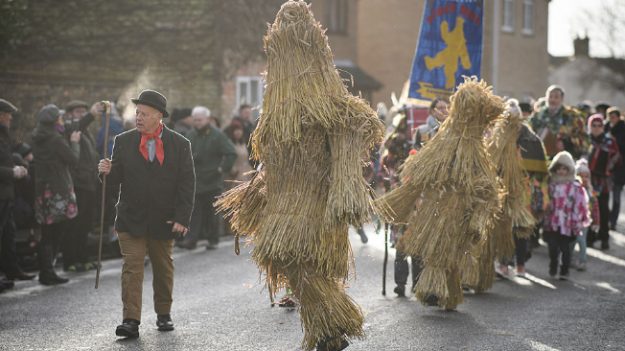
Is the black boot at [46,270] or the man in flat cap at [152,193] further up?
the man in flat cap at [152,193]

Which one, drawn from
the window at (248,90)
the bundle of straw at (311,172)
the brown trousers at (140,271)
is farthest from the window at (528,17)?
the bundle of straw at (311,172)

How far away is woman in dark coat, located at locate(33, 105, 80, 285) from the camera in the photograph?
12.3 meters

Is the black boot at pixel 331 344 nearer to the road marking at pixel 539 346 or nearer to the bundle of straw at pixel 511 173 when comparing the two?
the road marking at pixel 539 346

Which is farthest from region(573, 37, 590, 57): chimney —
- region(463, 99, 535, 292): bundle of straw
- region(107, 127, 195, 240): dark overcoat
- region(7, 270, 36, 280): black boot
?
region(107, 127, 195, 240): dark overcoat

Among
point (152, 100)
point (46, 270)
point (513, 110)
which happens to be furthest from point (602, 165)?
point (152, 100)

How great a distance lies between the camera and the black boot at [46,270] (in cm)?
1196

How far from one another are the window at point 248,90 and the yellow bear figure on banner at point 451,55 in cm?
1230

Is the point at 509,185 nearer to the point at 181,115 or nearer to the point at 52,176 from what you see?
the point at 52,176

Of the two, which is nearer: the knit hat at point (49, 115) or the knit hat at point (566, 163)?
the knit hat at point (49, 115)

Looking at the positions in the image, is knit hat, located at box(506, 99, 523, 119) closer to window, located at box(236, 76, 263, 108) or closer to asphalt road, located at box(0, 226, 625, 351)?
asphalt road, located at box(0, 226, 625, 351)

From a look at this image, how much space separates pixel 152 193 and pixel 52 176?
141 inches

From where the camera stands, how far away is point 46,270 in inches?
472

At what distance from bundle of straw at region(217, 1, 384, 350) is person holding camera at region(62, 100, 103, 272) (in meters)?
5.50

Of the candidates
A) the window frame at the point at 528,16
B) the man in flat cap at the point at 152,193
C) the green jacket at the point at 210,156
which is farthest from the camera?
the window frame at the point at 528,16
